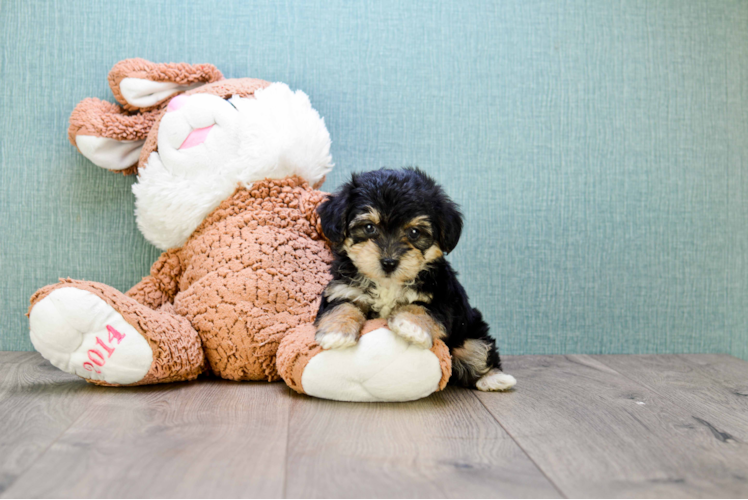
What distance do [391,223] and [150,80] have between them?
50.8 inches

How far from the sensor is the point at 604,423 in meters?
1.84

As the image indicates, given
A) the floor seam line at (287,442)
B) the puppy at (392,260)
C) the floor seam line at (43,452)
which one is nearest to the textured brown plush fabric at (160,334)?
the floor seam line at (43,452)

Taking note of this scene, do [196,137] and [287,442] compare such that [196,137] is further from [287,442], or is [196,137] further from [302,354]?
[287,442]

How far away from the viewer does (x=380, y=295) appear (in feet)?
6.64

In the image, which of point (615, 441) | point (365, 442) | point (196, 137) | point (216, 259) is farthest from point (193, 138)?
point (615, 441)

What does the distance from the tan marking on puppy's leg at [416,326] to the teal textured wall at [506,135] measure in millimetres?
907

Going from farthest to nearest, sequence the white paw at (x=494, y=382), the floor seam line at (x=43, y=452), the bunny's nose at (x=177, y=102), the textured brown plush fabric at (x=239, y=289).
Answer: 1. the bunny's nose at (x=177, y=102)
2. the white paw at (x=494, y=382)
3. the textured brown plush fabric at (x=239, y=289)
4. the floor seam line at (x=43, y=452)

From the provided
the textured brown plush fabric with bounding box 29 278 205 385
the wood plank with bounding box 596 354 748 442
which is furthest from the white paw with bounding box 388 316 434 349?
the wood plank with bounding box 596 354 748 442

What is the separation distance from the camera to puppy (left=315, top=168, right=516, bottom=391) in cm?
184

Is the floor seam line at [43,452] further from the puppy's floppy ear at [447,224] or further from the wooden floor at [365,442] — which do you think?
the puppy's floppy ear at [447,224]

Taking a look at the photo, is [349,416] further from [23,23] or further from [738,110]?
[738,110]

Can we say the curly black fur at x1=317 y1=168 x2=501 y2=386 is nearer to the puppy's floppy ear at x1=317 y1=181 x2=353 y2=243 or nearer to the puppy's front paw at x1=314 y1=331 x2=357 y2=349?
the puppy's floppy ear at x1=317 y1=181 x2=353 y2=243

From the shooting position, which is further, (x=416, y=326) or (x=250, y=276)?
(x=250, y=276)

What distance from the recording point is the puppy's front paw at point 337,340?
1.85 metres
